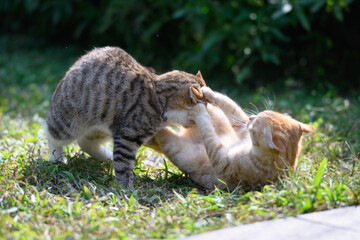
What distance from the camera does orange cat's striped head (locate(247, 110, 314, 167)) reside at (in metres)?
3.06

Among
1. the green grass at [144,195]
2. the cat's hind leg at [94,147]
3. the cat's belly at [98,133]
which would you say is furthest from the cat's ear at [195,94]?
the cat's hind leg at [94,147]

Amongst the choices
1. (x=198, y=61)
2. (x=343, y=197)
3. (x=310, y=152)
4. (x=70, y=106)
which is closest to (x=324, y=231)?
(x=343, y=197)

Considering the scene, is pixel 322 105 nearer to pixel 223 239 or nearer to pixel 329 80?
pixel 329 80

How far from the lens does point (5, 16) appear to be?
10.4 m

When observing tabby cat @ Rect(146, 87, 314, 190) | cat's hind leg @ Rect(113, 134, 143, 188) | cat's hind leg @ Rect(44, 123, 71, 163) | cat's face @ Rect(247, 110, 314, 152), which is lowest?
cat's hind leg @ Rect(44, 123, 71, 163)

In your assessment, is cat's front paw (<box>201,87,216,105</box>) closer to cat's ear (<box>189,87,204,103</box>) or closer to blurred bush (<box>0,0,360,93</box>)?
cat's ear (<box>189,87,204,103</box>)

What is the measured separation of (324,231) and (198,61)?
456 cm

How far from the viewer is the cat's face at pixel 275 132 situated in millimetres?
3061

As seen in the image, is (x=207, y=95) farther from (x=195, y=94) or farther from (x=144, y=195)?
(x=144, y=195)

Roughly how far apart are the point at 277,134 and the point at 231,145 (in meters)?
0.61

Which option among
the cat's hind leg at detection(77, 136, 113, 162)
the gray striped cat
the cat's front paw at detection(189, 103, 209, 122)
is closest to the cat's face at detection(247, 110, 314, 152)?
the cat's front paw at detection(189, 103, 209, 122)

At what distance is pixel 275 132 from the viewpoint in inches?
123

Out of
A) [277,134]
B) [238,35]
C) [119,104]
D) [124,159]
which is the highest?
[238,35]

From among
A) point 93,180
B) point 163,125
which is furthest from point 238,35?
point 93,180
